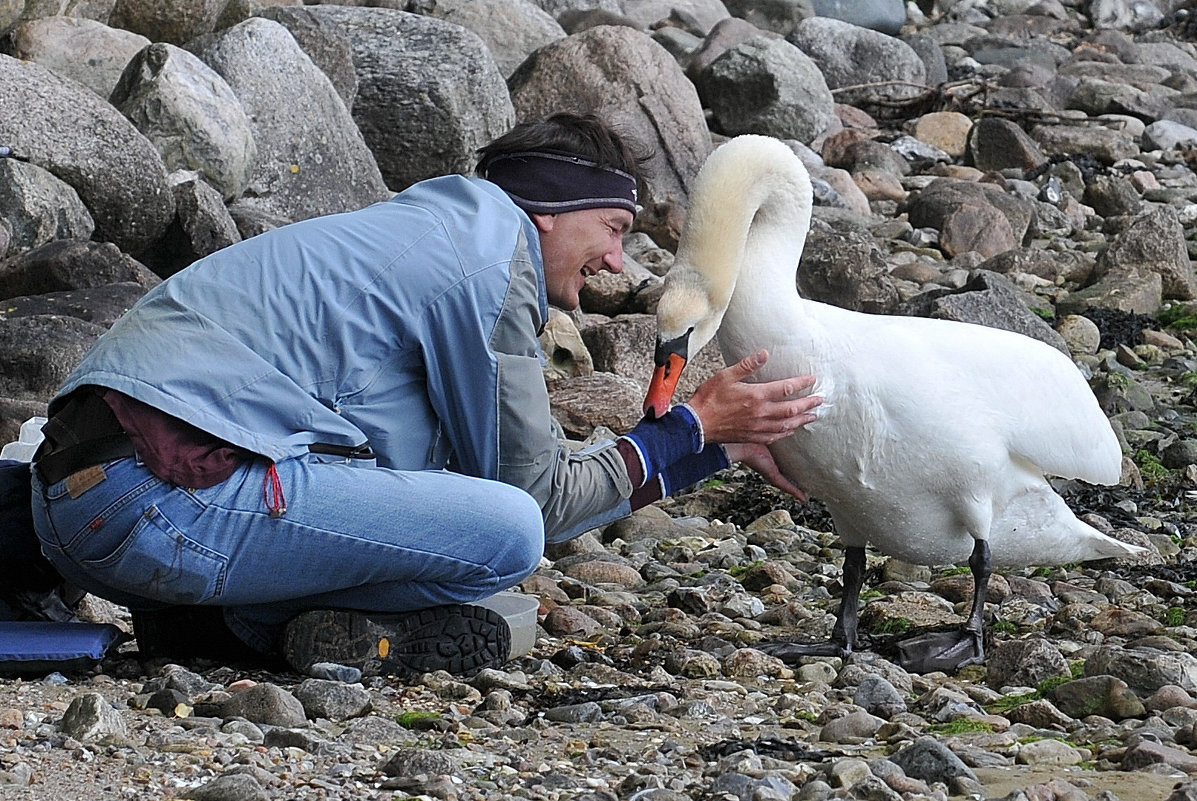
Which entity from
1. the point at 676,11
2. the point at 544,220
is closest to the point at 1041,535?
the point at 544,220

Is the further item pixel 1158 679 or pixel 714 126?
pixel 714 126

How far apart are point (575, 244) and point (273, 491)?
1096 millimetres

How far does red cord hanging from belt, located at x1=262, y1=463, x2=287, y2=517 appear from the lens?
418cm

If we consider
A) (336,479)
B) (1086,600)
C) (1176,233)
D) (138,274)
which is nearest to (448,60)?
(138,274)

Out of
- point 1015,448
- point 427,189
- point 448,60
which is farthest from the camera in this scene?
point 448,60

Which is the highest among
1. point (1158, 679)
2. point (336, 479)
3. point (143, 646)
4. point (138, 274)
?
point (336, 479)

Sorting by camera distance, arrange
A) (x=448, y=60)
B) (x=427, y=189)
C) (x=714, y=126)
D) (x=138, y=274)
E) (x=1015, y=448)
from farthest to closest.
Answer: (x=714, y=126) → (x=448, y=60) → (x=138, y=274) → (x=1015, y=448) → (x=427, y=189)

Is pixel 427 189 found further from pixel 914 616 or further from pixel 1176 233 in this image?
pixel 1176 233

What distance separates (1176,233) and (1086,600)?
8.51 m

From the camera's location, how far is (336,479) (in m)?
4.26

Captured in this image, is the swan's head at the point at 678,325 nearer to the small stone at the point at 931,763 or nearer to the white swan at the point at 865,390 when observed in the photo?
the white swan at the point at 865,390

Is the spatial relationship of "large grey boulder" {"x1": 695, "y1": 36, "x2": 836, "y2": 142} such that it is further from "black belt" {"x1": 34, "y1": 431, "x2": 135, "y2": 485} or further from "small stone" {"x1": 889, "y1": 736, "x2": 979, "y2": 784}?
"small stone" {"x1": 889, "y1": 736, "x2": 979, "y2": 784}

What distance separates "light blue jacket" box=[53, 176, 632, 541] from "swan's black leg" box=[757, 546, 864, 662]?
1.22 m

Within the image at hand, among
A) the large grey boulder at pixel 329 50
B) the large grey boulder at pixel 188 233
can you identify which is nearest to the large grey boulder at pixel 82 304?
the large grey boulder at pixel 188 233
